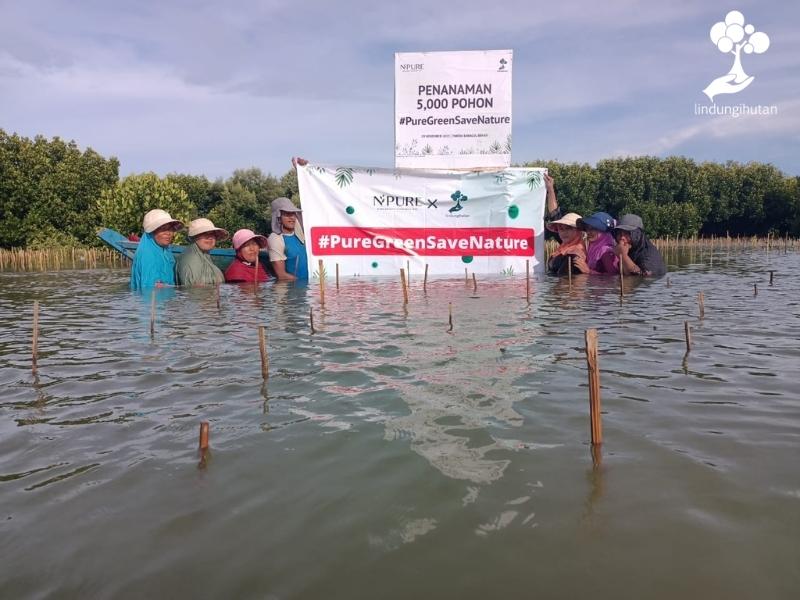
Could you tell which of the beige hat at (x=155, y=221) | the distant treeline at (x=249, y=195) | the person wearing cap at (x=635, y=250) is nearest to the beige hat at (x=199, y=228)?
the beige hat at (x=155, y=221)

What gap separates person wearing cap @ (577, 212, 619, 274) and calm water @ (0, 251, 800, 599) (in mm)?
6019

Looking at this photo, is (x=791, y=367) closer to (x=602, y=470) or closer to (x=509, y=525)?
(x=602, y=470)

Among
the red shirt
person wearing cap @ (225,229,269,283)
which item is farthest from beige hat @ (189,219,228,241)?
the red shirt

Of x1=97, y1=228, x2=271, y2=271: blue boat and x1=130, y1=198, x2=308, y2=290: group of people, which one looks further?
x1=97, y1=228, x2=271, y2=271: blue boat

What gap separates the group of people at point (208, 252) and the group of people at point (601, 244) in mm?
5510

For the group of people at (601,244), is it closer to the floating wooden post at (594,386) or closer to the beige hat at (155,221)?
the beige hat at (155,221)

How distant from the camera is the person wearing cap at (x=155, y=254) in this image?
1148cm

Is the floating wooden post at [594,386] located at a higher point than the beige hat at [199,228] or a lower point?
lower

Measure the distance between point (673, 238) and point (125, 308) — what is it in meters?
48.7

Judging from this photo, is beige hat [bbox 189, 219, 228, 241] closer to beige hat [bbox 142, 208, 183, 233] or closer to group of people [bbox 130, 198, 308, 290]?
group of people [bbox 130, 198, 308, 290]

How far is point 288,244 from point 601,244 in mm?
6730

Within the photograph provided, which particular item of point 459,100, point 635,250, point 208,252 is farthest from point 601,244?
point 208,252

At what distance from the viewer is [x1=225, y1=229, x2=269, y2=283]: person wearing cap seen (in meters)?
12.6

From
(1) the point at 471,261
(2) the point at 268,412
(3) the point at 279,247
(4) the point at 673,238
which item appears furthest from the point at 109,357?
(4) the point at 673,238
